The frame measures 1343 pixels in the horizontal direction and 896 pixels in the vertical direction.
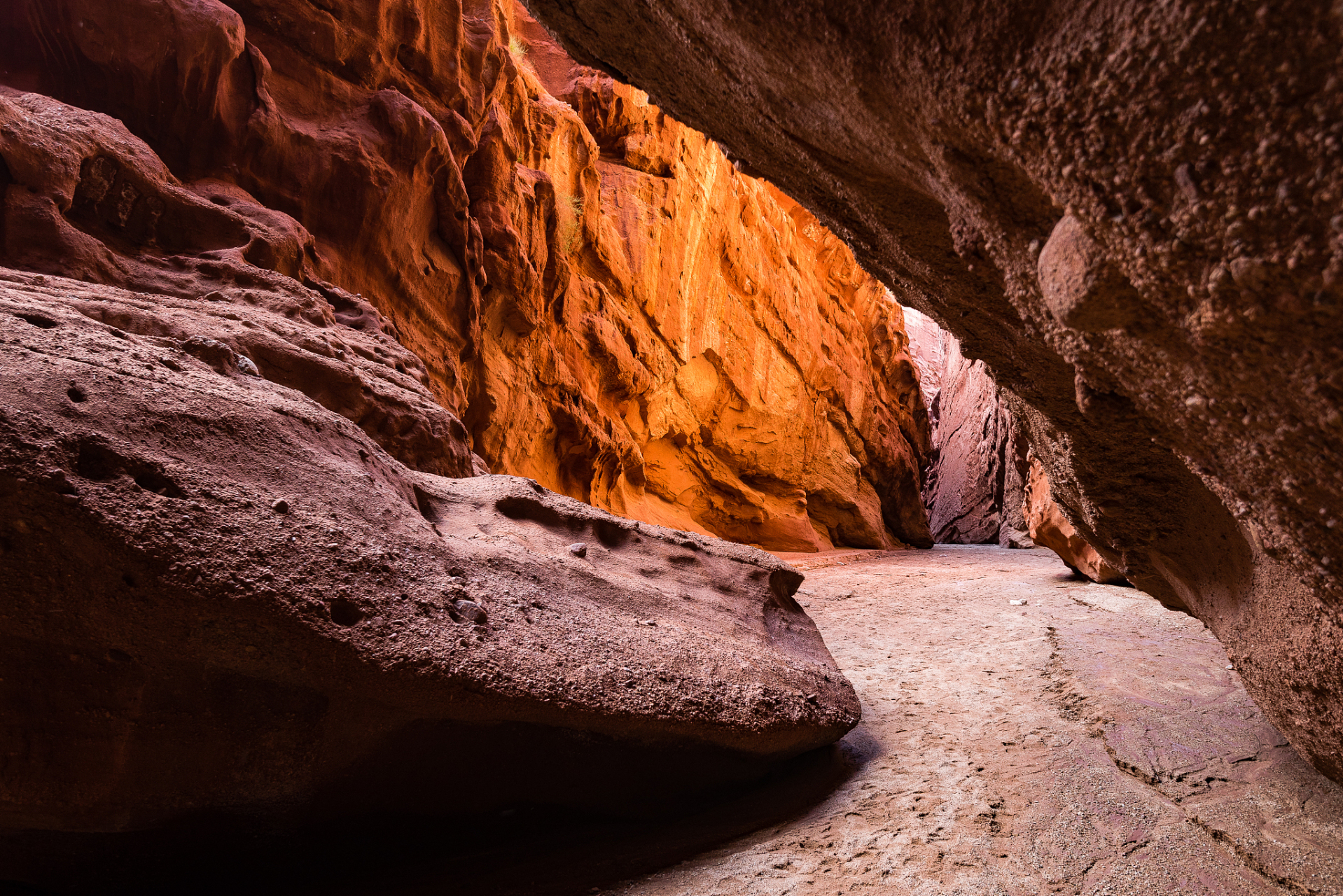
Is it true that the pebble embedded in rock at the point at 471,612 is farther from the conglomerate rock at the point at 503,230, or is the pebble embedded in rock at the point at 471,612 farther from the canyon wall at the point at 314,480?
→ the conglomerate rock at the point at 503,230

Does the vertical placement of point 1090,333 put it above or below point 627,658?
above

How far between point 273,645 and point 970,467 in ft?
73.2

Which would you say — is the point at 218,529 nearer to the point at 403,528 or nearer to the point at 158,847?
the point at 403,528

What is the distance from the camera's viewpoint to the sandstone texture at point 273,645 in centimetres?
139

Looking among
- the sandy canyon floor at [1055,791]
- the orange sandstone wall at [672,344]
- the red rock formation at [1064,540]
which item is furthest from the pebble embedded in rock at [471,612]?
the red rock formation at [1064,540]

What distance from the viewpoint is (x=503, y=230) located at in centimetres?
746

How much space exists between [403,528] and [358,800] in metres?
0.76

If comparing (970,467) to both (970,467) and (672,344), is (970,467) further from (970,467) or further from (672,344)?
(672,344)

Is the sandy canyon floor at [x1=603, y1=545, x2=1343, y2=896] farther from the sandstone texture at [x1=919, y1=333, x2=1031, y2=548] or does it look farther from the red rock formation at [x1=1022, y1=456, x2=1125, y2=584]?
the sandstone texture at [x1=919, y1=333, x2=1031, y2=548]

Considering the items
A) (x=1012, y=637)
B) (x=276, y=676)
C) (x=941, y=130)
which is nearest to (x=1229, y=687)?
(x=1012, y=637)

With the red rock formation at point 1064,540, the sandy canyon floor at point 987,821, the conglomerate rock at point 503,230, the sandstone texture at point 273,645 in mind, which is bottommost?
the sandy canyon floor at point 987,821

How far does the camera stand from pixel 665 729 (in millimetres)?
2021

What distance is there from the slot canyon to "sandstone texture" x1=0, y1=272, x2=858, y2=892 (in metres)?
0.01

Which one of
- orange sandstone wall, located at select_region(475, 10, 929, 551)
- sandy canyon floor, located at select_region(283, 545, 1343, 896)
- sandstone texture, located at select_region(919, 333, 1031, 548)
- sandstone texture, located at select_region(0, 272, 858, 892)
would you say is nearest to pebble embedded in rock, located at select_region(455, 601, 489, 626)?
sandstone texture, located at select_region(0, 272, 858, 892)
